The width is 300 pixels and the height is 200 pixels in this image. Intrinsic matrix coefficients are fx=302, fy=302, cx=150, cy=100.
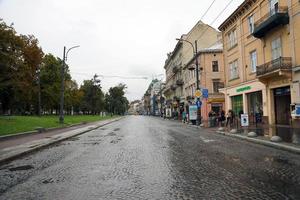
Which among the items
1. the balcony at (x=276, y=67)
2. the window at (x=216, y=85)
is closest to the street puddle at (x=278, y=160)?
the balcony at (x=276, y=67)

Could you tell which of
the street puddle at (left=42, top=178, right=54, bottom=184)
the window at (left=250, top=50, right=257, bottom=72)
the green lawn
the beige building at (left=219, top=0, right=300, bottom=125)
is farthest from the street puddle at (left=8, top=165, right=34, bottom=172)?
the window at (left=250, top=50, right=257, bottom=72)

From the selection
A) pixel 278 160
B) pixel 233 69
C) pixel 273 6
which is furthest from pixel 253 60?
pixel 278 160

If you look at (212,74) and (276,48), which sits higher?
(212,74)

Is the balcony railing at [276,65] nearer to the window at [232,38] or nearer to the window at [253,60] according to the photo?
the window at [253,60]

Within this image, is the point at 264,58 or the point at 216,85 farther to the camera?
the point at 216,85

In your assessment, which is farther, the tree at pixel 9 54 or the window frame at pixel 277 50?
the tree at pixel 9 54

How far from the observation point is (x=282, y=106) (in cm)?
2439

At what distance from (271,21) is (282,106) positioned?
22.5 feet

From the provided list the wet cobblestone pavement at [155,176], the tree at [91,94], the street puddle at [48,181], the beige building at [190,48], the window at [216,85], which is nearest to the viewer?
the wet cobblestone pavement at [155,176]

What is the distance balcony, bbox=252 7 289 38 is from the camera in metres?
21.9

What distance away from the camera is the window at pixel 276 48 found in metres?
23.3

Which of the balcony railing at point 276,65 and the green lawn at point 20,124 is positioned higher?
the balcony railing at point 276,65

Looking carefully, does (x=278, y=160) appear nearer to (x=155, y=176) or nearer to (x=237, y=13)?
(x=155, y=176)

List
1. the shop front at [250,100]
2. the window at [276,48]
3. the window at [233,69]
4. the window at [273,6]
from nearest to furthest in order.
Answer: the window at [273,6] < the window at [276,48] < the shop front at [250,100] < the window at [233,69]
